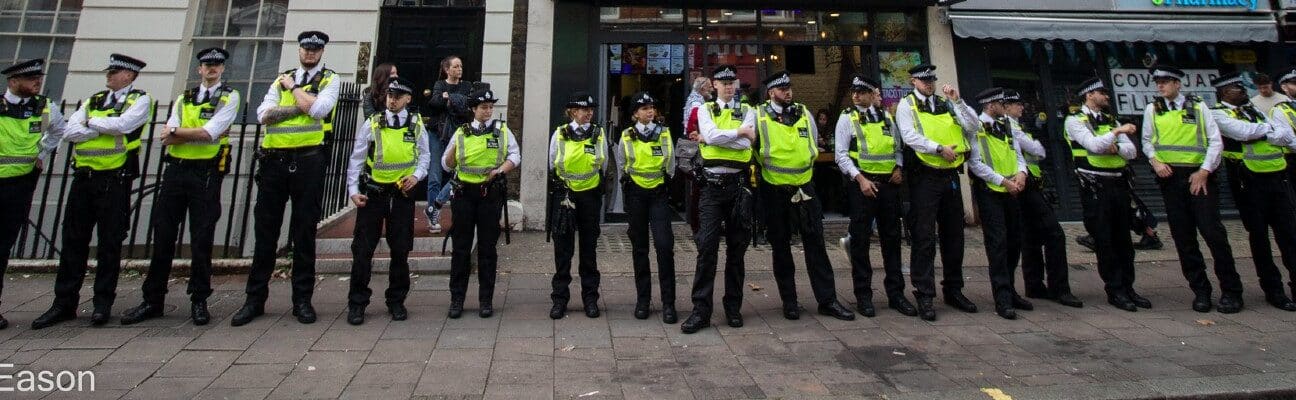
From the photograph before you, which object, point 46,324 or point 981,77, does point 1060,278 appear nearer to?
point 981,77

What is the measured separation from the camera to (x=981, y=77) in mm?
9805

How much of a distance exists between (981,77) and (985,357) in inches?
281

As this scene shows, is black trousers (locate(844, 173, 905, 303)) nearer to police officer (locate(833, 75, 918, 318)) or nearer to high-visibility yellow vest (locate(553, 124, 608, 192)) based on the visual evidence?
police officer (locate(833, 75, 918, 318))

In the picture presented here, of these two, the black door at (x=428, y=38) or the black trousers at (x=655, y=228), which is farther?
the black door at (x=428, y=38)

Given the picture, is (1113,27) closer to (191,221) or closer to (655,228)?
(655,228)

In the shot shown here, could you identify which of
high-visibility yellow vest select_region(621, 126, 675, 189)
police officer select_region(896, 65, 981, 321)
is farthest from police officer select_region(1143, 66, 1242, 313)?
high-visibility yellow vest select_region(621, 126, 675, 189)

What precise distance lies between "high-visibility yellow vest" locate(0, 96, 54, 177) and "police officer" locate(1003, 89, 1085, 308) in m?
7.67

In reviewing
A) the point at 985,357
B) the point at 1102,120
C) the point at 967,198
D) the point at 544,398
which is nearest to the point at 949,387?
the point at 985,357

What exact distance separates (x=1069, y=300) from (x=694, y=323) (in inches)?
132

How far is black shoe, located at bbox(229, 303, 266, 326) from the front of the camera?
4.61 meters

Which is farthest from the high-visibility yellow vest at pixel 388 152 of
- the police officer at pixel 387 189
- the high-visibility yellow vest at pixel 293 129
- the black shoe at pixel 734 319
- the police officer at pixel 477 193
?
the black shoe at pixel 734 319

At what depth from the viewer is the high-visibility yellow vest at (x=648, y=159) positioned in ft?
15.8

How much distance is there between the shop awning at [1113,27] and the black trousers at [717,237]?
6795 mm

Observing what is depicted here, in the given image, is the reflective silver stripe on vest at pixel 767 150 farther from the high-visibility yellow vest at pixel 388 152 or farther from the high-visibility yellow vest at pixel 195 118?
the high-visibility yellow vest at pixel 195 118
